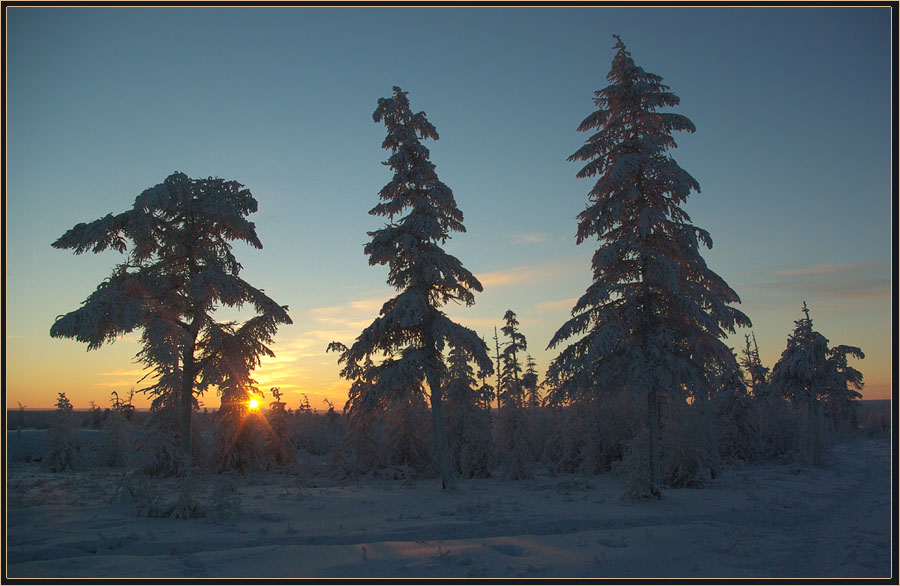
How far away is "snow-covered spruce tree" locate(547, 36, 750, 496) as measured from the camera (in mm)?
14227

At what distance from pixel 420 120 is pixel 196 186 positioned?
750 centimetres

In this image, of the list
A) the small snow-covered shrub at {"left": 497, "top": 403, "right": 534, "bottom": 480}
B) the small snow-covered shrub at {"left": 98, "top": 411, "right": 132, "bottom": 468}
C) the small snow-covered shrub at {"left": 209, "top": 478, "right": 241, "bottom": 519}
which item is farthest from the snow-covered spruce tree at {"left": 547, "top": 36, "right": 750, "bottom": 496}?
the small snow-covered shrub at {"left": 98, "top": 411, "right": 132, "bottom": 468}

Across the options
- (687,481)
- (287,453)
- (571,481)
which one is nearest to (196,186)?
(287,453)

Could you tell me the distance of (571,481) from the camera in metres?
18.4

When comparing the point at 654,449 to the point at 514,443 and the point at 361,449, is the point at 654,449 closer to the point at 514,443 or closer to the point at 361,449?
the point at 514,443

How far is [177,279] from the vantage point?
1518 cm

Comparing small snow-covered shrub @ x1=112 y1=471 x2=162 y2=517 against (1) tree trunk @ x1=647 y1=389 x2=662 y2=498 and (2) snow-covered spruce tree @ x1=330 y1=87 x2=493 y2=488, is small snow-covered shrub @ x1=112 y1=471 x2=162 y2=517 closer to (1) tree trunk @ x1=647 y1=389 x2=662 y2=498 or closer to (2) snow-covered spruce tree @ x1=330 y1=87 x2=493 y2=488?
(2) snow-covered spruce tree @ x1=330 y1=87 x2=493 y2=488

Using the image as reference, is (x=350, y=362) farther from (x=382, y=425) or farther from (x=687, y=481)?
(x=687, y=481)

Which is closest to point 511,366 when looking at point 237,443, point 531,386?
point 531,386

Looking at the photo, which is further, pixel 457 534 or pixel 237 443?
pixel 237 443

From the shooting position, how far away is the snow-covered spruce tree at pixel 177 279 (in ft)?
43.1

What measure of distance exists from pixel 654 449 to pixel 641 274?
5.12 metres

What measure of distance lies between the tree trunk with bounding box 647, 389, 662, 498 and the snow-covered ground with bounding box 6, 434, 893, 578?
462 mm

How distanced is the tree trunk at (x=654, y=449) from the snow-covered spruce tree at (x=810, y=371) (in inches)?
592
